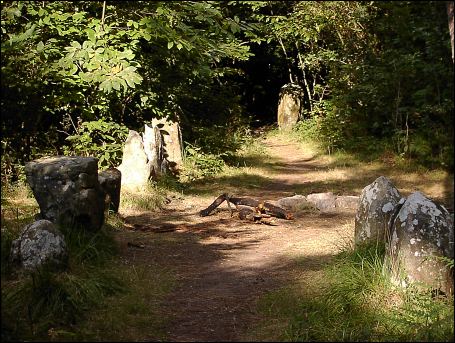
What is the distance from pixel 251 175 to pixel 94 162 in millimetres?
6231

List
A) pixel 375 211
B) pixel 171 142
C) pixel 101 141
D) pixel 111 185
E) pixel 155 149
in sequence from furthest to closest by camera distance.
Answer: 1. pixel 171 142
2. pixel 155 149
3. pixel 101 141
4. pixel 111 185
5. pixel 375 211

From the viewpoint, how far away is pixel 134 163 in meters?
10.5

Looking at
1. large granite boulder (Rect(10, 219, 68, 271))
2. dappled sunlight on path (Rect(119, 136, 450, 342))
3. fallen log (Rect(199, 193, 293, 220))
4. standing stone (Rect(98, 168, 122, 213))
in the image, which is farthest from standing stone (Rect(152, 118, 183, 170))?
large granite boulder (Rect(10, 219, 68, 271))

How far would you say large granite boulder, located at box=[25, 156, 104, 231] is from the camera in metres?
6.82

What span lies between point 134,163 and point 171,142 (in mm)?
2388

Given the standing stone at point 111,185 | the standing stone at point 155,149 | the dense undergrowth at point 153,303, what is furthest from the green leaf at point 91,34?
the dense undergrowth at point 153,303

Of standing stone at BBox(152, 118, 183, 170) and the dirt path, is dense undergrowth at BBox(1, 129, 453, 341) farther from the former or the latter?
standing stone at BBox(152, 118, 183, 170)

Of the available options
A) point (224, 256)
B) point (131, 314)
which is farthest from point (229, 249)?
point (131, 314)

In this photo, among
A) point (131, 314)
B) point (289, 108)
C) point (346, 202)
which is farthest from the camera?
point (289, 108)


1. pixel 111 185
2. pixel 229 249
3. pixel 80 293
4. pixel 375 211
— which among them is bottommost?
pixel 229 249

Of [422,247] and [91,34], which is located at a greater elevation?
[91,34]

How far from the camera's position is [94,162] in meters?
7.13

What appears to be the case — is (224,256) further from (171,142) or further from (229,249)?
(171,142)

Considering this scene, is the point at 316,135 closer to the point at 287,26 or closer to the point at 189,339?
the point at 287,26
